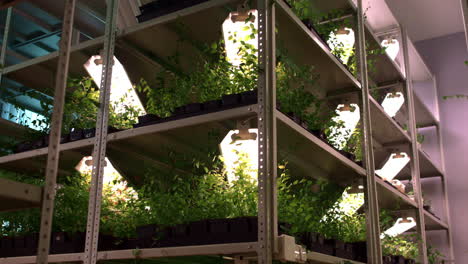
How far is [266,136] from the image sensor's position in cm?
250

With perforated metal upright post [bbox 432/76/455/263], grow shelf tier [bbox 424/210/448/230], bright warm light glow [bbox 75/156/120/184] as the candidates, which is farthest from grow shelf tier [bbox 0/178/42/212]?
perforated metal upright post [bbox 432/76/455/263]

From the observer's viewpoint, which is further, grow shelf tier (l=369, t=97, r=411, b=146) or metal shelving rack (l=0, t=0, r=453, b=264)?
grow shelf tier (l=369, t=97, r=411, b=146)

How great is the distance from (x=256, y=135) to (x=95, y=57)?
1.48 metres

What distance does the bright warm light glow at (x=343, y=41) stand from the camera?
3951 mm

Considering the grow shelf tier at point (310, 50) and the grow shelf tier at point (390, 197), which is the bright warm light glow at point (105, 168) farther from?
the grow shelf tier at point (390, 197)

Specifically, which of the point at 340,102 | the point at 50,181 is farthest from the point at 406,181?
the point at 50,181

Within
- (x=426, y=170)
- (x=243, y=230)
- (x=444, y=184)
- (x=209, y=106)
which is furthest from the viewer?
(x=444, y=184)

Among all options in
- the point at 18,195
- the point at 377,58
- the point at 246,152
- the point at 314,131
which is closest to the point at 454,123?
the point at 377,58

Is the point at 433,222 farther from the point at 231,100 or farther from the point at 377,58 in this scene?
the point at 231,100

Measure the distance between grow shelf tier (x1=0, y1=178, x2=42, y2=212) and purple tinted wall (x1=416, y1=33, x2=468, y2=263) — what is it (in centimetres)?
598

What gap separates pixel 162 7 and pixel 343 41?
152 centimetres

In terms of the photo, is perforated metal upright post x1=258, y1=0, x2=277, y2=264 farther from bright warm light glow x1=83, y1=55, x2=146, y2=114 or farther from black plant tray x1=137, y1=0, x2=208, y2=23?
bright warm light glow x1=83, y1=55, x2=146, y2=114

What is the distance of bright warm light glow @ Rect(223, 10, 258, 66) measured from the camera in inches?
111

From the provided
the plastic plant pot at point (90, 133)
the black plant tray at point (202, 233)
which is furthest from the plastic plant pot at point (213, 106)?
the plastic plant pot at point (90, 133)
